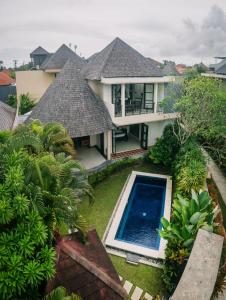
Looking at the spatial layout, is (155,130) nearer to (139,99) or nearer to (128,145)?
(128,145)

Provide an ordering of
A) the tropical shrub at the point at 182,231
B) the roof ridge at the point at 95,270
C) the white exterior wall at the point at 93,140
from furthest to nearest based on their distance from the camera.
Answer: the white exterior wall at the point at 93,140 < the tropical shrub at the point at 182,231 < the roof ridge at the point at 95,270

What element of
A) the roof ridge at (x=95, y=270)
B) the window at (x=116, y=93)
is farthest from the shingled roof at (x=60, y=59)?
the roof ridge at (x=95, y=270)

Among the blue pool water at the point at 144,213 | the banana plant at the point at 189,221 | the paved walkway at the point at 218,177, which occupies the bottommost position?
the blue pool water at the point at 144,213

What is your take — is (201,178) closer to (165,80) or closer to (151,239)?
(151,239)

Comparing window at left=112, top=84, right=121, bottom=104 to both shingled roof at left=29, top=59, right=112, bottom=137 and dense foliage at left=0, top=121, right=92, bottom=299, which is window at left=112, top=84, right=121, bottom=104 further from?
dense foliage at left=0, top=121, right=92, bottom=299

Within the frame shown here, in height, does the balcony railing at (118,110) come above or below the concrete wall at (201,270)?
above

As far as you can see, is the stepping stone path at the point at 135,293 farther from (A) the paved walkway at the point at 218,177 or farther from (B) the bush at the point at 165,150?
(B) the bush at the point at 165,150

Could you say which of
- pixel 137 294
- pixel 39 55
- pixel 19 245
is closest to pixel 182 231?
pixel 137 294

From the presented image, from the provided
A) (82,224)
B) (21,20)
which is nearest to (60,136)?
(82,224)

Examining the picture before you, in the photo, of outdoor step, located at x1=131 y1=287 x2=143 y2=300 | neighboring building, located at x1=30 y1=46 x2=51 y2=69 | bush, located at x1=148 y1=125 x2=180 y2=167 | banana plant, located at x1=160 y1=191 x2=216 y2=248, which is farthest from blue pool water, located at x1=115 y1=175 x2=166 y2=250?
neighboring building, located at x1=30 y1=46 x2=51 y2=69
